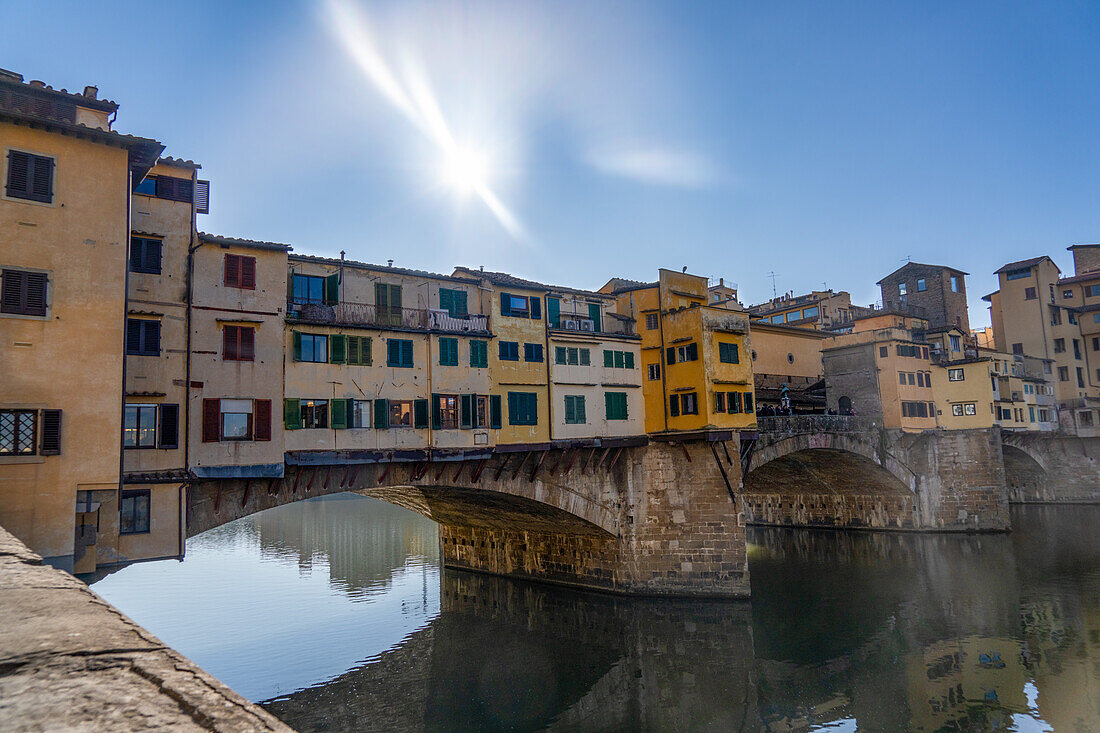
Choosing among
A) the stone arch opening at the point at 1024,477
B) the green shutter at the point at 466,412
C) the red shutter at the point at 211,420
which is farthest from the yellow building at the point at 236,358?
the stone arch opening at the point at 1024,477

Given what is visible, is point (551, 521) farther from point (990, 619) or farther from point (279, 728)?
point (279, 728)

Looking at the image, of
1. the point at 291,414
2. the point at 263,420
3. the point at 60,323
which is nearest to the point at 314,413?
the point at 291,414

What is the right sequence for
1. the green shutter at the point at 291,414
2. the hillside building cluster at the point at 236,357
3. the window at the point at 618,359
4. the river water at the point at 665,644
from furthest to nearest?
the window at the point at 618,359 < the green shutter at the point at 291,414 < the river water at the point at 665,644 < the hillside building cluster at the point at 236,357

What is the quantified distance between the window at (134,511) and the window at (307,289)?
9047 millimetres

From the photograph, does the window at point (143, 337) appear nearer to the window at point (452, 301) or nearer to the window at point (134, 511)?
the window at point (134, 511)

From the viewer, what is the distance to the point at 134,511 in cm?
1980

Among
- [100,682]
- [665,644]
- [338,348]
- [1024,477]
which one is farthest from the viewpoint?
[1024,477]

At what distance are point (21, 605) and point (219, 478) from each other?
686 inches

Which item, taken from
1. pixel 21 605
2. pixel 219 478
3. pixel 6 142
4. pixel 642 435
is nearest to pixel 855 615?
pixel 642 435

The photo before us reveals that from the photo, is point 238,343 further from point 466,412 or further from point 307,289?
point 466,412

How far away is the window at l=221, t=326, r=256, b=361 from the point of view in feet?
74.9

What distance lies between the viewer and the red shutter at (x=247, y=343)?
912 inches

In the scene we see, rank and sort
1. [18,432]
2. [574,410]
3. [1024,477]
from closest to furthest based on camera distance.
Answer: [18,432] → [574,410] → [1024,477]

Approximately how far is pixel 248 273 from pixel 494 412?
480 inches
